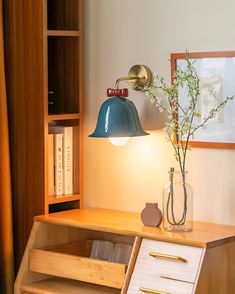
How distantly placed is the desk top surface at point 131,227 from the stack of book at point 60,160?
116mm

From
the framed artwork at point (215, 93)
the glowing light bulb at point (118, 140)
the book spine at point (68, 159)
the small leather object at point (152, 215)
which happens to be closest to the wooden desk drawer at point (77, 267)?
the small leather object at point (152, 215)

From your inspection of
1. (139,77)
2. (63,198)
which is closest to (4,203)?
(63,198)

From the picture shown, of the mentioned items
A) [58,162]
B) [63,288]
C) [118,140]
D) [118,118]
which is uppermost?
[118,118]

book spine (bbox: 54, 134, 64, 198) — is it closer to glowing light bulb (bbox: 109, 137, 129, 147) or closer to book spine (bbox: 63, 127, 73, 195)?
book spine (bbox: 63, 127, 73, 195)

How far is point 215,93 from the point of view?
10.1 feet

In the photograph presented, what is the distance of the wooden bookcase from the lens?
11.0ft

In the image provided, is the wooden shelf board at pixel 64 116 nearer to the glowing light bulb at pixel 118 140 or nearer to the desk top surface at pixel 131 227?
the glowing light bulb at pixel 118 140

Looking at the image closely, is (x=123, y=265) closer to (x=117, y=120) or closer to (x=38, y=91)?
(x=117, y=120)

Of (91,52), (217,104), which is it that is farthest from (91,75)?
(217,104)

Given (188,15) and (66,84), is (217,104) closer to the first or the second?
(188,15)

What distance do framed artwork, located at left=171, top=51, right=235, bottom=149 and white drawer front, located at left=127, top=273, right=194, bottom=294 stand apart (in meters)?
0.60

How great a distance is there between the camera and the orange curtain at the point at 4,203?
3443 millimetres

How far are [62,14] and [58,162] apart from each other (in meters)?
0.69

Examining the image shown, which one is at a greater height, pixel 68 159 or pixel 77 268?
pixel 68 159
